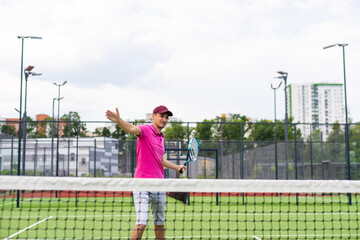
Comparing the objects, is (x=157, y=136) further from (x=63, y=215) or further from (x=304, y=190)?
(x=63, y=215)

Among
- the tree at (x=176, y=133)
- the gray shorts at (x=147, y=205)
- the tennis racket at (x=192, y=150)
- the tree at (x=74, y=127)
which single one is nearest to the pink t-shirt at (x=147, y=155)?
the gray shorts at (x=147, y=205)

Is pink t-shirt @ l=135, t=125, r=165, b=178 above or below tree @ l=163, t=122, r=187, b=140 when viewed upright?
below

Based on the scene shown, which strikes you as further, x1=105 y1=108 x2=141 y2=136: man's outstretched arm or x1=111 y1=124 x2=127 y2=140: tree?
x1=111 y1=124 x2=127 y2=140: tree

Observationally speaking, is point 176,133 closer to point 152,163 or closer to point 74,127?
point 74,127

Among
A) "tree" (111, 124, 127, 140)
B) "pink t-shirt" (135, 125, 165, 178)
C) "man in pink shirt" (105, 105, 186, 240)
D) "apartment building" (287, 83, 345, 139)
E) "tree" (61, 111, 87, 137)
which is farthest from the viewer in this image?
"apartment building" (287, 83, 345, 139)

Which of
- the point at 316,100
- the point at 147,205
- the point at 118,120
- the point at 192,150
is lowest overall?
the point at 147,205

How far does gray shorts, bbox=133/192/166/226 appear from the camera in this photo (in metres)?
4.46

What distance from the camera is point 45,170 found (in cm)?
2478

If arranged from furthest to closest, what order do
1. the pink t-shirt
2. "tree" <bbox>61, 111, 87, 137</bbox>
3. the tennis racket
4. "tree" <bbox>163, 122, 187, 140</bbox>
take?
"tree" <bbox>163, 122, 187, 140</bbox> < "tree" <bbox>61, 111, 87, 137</bbox> < the tennis racket < the pink t-shirt

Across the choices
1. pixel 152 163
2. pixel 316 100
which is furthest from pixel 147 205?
pixel 316 100

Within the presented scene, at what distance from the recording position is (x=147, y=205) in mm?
4574

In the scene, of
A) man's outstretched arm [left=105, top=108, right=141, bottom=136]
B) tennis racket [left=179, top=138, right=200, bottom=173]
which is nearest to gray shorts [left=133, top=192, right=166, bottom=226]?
man's outstretched arm [left=105, top=108, right=141, bottom=136]

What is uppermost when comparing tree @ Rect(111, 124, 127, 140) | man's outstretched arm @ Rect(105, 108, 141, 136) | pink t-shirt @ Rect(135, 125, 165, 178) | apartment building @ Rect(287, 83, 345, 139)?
apartment building @ Rect(287, 83, 345, 139)

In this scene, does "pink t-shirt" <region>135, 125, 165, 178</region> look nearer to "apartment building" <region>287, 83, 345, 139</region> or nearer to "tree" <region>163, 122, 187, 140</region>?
"tree" <region>163, 122, 187, 140</region>
